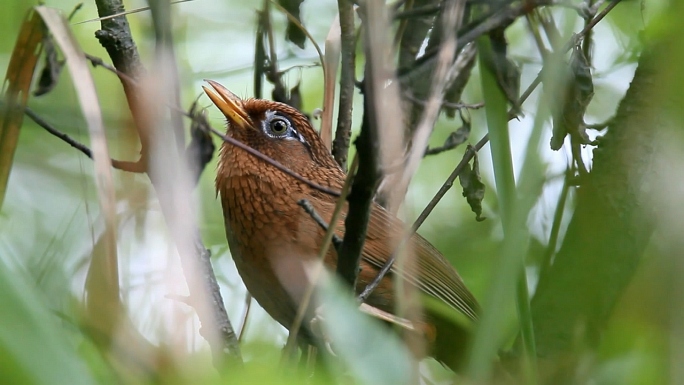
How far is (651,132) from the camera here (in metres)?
2.56

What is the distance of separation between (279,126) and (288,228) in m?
0.62

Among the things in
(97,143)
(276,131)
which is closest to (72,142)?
(97,143)

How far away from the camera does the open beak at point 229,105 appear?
3430 mm

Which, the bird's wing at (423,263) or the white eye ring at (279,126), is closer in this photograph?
the bird's wing at (423,263)

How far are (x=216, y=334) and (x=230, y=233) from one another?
4.42 feet

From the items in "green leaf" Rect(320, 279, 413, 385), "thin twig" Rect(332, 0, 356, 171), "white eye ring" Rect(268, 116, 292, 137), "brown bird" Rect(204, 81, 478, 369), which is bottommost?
"brown bird" Rect(204, 81, 478, 369)

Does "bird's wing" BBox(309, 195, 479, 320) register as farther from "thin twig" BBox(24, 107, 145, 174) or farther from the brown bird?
"thin twig" BBox(24, 107, 145, 174)

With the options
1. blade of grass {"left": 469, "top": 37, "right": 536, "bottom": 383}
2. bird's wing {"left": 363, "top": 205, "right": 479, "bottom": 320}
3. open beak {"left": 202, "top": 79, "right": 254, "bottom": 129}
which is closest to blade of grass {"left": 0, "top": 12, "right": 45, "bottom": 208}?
open beak {"left": 202, "top": 79, "right": 254, "bottom": 129}

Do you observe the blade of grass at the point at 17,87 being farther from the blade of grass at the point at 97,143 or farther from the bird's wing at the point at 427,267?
the bird's wing at the point at 427,267

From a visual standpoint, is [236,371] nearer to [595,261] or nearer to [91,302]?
[91,302]

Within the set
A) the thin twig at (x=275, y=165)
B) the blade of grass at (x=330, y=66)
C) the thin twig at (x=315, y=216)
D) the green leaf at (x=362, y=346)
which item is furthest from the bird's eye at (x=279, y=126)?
the green leaf at (x=362, y=346)

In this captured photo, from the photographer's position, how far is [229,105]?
347 cm

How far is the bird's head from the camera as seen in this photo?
3.53 m

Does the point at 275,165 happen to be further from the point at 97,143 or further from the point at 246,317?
the point at 246,317
